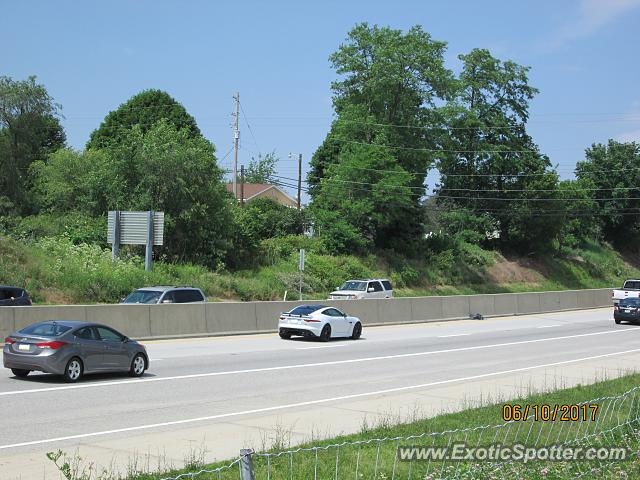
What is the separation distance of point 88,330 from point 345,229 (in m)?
42.7

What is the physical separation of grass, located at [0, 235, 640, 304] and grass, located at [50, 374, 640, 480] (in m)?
27.5

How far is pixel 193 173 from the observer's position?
1887 inches

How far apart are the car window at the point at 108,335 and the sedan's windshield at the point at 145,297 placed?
10.2 meters

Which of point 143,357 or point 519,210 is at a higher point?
point 519,210

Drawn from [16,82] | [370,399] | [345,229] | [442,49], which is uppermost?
[442,49]

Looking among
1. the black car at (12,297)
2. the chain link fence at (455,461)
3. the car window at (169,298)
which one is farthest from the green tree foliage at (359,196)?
the chain link fence at (455,461)

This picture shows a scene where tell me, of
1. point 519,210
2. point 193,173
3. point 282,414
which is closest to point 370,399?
point 282,414

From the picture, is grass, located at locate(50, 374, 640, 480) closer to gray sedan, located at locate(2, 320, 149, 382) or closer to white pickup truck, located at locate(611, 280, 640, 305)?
gray sedan, located at locate(2, 320, 149, 382)

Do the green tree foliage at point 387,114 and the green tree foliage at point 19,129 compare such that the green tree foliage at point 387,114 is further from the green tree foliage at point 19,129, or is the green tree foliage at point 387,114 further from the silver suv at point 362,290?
the green tree foliage at point 19,129

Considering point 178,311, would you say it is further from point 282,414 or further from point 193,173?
→ point 193,173

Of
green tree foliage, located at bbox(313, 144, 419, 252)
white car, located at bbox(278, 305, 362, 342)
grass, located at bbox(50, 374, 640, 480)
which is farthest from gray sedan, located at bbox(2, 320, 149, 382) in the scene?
green tree foliage, located at bbox(313, 144, 419, 252)

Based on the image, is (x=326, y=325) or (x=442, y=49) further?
(x=442, y=49)

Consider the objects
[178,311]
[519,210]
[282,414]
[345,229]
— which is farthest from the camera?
[519,210]

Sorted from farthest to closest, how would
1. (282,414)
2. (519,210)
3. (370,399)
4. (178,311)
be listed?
1. (519,210)
2. (178,311)
3. (370,399)
4. (282,414)
